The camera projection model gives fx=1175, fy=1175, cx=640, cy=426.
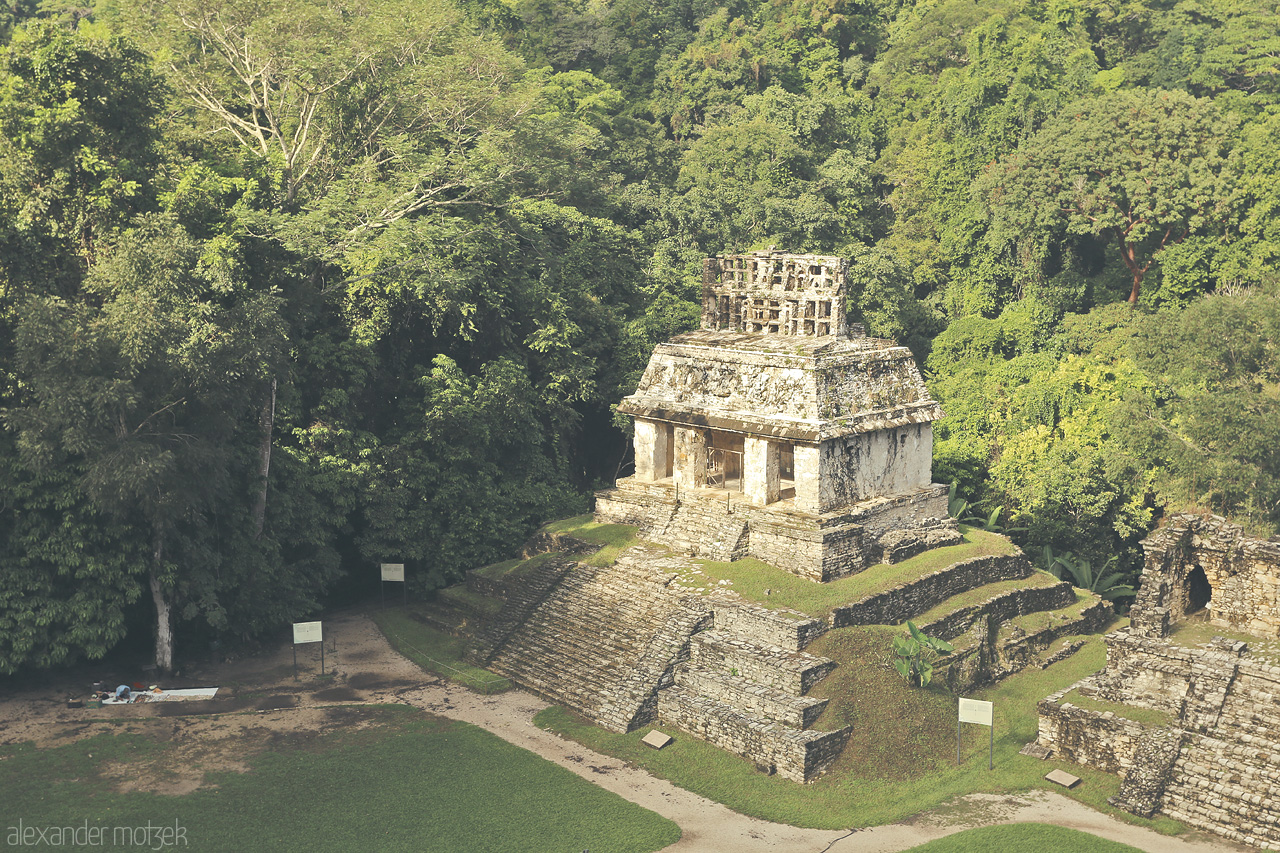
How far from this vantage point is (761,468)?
22.1 metres

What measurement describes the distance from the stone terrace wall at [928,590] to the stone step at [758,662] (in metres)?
1.14

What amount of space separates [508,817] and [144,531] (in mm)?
8297

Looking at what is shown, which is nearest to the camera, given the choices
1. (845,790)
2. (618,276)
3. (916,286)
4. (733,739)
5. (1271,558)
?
(845,790)

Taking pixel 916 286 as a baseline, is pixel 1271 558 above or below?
below

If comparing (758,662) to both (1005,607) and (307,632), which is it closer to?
(1005,607)

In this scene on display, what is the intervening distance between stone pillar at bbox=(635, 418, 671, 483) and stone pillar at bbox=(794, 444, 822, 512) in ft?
11.8

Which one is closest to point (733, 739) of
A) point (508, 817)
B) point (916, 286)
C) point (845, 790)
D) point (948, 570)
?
point (845, 790)

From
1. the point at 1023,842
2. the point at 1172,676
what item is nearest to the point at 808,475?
the point at 1172,676

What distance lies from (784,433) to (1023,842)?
8.53 m

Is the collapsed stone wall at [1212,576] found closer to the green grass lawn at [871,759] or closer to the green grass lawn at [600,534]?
the green grass lawn at [871,759]

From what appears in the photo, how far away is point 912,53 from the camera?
47219mm

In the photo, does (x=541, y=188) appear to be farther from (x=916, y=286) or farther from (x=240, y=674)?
(x=240, y=674)

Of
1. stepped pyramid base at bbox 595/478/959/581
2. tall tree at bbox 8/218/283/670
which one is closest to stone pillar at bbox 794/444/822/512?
stepped pyramid base at bbox 595/478/959/581

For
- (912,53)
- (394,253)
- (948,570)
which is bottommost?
(948,570)
